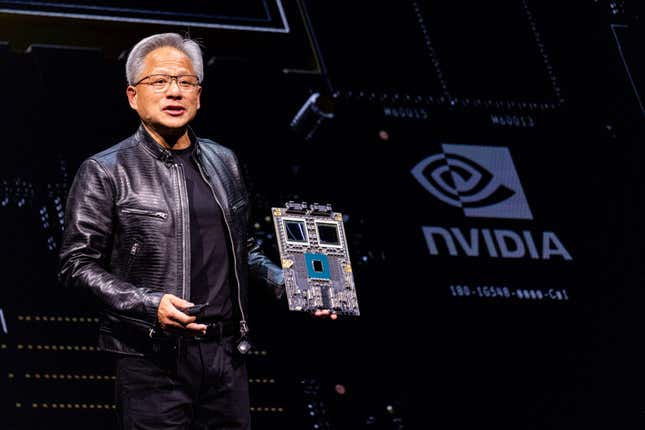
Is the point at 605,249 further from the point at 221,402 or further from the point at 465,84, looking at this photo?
the point at 221,402

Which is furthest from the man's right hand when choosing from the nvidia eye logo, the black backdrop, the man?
the nvidia eye logo

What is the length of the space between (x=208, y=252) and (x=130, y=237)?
207mm

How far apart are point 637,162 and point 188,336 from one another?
9.68 feet

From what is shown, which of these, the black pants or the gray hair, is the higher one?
the gray hair

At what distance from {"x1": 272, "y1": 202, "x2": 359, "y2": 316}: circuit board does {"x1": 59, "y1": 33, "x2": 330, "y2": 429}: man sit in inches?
6.4

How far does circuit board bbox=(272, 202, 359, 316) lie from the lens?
2.78 meters

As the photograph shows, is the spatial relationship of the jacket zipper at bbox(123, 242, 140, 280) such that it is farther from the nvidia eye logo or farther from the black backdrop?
the nvidia eye logo

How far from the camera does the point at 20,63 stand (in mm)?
3805

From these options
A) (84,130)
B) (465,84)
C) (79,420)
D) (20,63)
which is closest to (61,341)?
(79,420)

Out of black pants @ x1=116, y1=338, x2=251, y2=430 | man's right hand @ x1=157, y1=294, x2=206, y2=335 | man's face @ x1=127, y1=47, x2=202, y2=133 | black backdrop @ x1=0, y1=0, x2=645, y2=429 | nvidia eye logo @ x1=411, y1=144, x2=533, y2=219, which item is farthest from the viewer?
nvidia eye logo @ x1=411, y1=144, x2=533, y2=219

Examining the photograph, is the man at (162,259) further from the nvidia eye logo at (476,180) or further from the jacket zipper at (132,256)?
the nvidia eye logo at (476,180)

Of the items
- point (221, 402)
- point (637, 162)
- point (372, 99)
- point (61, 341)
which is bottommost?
point (221, 402)

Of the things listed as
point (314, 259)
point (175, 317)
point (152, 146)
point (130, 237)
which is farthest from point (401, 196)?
point (175, 317)

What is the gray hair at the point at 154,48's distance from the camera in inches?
107
